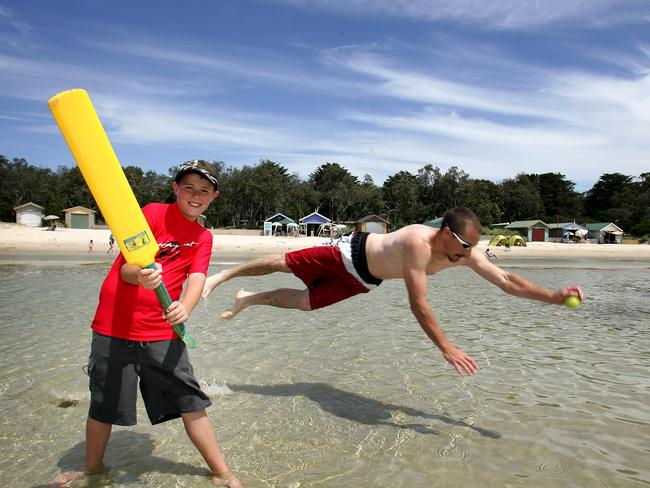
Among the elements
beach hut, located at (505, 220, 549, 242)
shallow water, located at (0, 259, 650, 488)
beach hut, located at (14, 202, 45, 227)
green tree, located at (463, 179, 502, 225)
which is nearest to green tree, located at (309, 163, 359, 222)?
green tree, located at (463, 179, 502, 225)

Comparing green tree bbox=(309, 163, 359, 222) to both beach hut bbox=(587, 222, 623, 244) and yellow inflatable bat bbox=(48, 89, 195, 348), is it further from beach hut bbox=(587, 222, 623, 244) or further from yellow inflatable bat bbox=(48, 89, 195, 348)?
yellow inflatable bat bbox=(48, 89, 195, 348)

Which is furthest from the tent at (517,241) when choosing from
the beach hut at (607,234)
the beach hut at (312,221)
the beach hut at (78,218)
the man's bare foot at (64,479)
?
the man's bare foot at (64,479)

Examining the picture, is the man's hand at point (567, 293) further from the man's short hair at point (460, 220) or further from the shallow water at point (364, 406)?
the shallow water at point (364, 406)

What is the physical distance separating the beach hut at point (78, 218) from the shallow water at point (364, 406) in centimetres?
5983

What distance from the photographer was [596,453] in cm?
399

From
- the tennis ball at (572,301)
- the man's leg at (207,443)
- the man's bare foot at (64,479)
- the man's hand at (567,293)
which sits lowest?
the man's bare foot at (64,479)

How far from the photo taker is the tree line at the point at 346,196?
3164 inches

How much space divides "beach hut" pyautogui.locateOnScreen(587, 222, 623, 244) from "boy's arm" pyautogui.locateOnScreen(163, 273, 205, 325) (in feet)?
260

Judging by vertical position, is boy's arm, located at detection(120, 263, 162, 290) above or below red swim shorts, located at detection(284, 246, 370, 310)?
above

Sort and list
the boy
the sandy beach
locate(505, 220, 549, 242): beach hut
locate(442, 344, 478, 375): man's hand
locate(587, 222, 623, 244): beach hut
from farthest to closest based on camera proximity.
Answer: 1. locate(505, 220, 549, 242): beach hut
2. locate(587, 222, 623, 244): beach hut
3. the sandy beach
4. locate(442, 344, 478, 375): man's hand
5. the boy

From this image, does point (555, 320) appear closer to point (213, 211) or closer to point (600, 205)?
point (213, 211)

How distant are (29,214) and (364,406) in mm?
77038

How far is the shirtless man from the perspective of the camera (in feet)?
13.3

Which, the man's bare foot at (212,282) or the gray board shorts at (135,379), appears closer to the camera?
the gray board shorts at (135,379)
